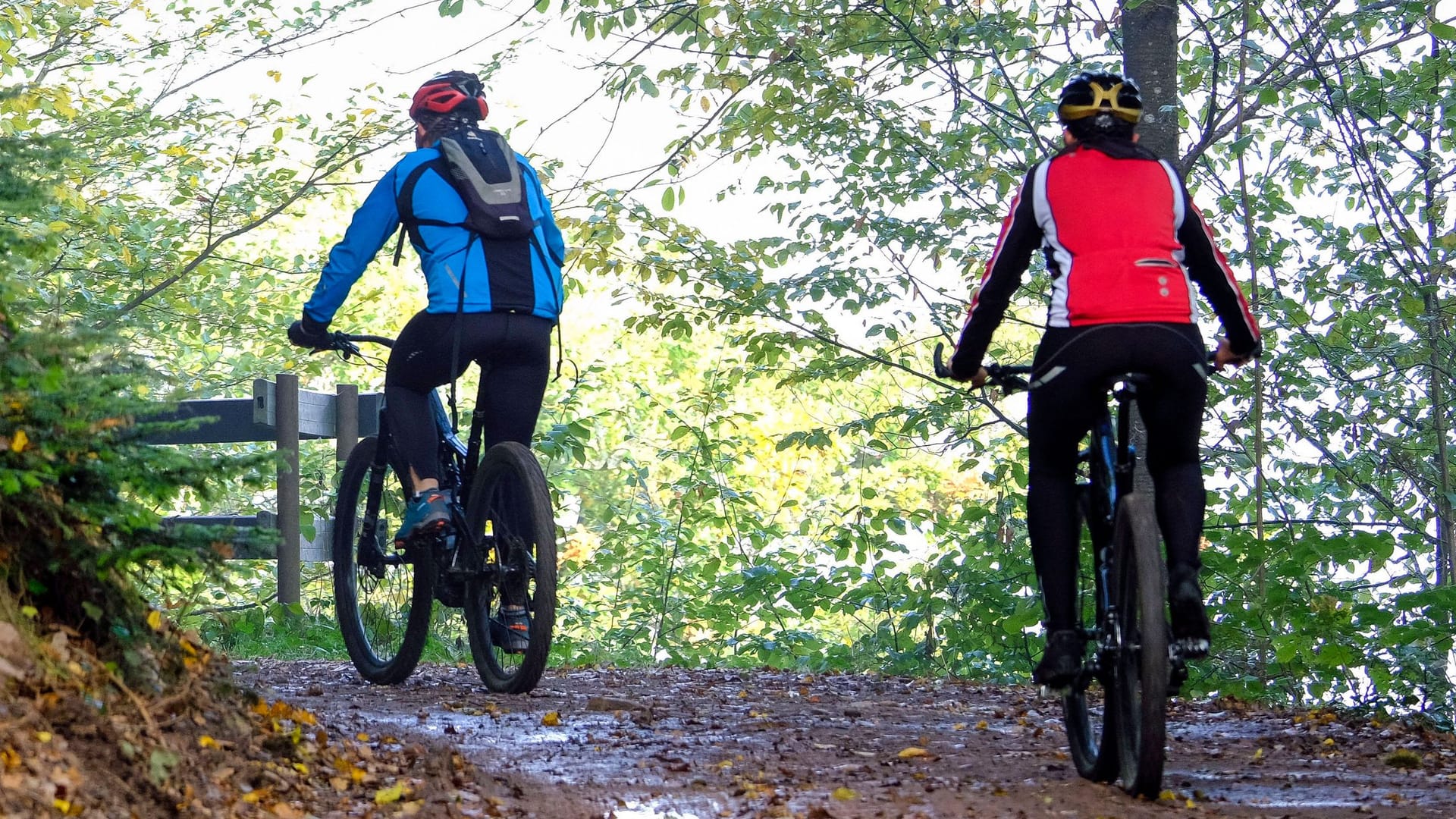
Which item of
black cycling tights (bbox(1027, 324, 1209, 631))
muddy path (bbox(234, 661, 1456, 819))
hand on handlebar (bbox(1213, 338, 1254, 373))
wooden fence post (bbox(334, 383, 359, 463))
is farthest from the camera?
wooden fence post (bbox(334, 383, 359, 463))

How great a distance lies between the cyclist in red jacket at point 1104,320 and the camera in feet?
12.2

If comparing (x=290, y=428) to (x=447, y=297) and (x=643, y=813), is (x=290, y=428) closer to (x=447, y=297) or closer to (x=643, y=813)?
(x=447, y=297)

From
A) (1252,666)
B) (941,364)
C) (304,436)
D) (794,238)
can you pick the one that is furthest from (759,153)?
(941,364)

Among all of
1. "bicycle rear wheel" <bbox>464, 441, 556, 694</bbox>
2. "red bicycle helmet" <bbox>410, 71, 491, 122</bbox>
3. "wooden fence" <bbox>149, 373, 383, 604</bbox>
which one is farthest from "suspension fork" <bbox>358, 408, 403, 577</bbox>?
"wooden fence" <bbox>149, 373, 383, 604</bbox>

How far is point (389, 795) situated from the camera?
3254 millimetres

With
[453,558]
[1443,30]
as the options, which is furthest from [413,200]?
[1443,30]

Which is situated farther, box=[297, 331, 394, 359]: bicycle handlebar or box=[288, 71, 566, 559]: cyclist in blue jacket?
box=[297, 331, 394, 359]: bicycle handlebar

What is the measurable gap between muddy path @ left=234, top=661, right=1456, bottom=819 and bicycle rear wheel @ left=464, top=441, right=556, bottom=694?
0.18m

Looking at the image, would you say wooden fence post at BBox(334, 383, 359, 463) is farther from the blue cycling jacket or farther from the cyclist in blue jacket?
the blue cycling jacket

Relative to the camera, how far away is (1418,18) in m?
6.27

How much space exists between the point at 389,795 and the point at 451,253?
2463mm

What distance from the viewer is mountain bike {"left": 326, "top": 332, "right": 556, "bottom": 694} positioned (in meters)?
5.15

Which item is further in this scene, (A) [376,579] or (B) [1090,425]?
(A) [376,579]

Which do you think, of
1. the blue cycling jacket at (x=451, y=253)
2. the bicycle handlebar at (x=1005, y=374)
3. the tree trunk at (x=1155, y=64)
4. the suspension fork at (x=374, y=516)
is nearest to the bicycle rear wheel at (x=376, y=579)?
the suspension fork at (x=374, y=516)
